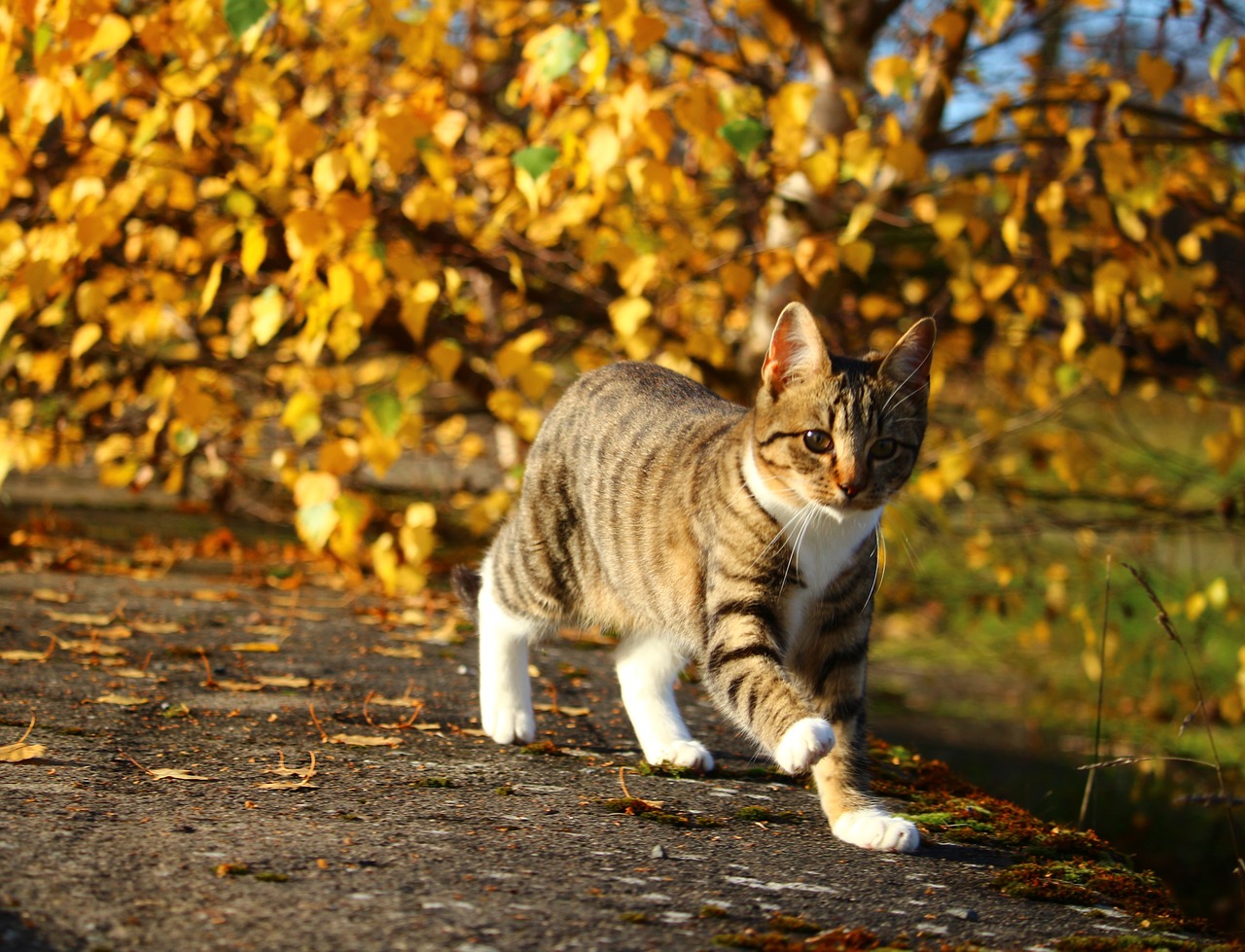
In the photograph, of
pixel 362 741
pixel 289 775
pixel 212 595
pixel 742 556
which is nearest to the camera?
pixel 289 775

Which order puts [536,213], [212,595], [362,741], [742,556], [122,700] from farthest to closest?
[212,595] → [536,213] → [122,700] → [362,741] → [742,556]

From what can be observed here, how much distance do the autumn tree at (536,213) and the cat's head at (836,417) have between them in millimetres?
812

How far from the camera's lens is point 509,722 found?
3057 millimetres

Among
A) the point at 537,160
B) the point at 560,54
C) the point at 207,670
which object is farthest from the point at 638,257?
the point at 207,670

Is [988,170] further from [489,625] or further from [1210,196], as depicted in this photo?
[489,625]

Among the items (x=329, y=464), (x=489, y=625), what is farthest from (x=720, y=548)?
(x=329, y=464)

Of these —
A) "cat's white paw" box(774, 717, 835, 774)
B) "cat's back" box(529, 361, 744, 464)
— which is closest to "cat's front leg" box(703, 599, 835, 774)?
"cat's white paw" box(774, 717, 835, 774)

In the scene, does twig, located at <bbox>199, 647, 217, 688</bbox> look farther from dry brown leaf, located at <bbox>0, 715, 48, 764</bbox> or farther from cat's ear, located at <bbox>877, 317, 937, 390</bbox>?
cat's ear, located at <bbox>877, 317, 937, 390</bbox>

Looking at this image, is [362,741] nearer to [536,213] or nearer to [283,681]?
[283,681]

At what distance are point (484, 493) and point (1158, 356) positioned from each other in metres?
3.75

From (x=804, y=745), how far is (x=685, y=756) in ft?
1.88

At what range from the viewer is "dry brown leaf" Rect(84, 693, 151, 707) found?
302 cm

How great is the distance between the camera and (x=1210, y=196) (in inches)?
194

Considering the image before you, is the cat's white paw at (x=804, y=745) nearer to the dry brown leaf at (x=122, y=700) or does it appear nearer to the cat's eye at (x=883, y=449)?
the cat's eye at (x=883, y=449)
